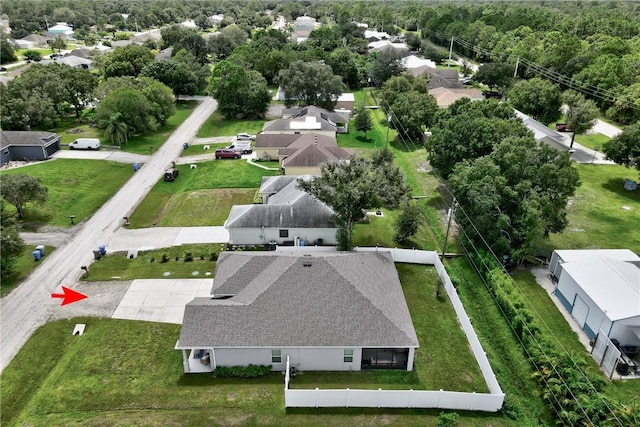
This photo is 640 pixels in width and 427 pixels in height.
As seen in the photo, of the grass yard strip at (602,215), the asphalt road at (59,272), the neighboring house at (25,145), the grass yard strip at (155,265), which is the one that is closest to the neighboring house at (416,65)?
the grass yard strip at (602,215)

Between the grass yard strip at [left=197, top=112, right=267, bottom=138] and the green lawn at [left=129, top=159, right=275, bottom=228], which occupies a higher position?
the grass yard strip at [left=197, top=112, right=267, bottom=138]

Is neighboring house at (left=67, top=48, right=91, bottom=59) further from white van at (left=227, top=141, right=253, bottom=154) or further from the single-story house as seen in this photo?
the single-story house

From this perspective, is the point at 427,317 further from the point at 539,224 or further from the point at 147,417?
the point at 147,417

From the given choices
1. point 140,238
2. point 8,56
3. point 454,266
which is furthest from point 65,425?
point 8,56

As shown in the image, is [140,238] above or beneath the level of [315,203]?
beneath

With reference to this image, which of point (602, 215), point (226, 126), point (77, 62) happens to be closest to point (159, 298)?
point (602, 215)

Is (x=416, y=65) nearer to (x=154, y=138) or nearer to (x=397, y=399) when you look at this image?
(x=154, y=138)

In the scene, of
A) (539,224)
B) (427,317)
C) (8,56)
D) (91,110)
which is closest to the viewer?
(427,317)

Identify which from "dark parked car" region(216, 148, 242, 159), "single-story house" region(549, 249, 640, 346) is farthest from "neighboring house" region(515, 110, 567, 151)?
"dark parked car" region(216, 148, 242, 159)

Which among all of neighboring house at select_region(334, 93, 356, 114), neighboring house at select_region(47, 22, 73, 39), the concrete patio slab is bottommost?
the concrete patio slab
